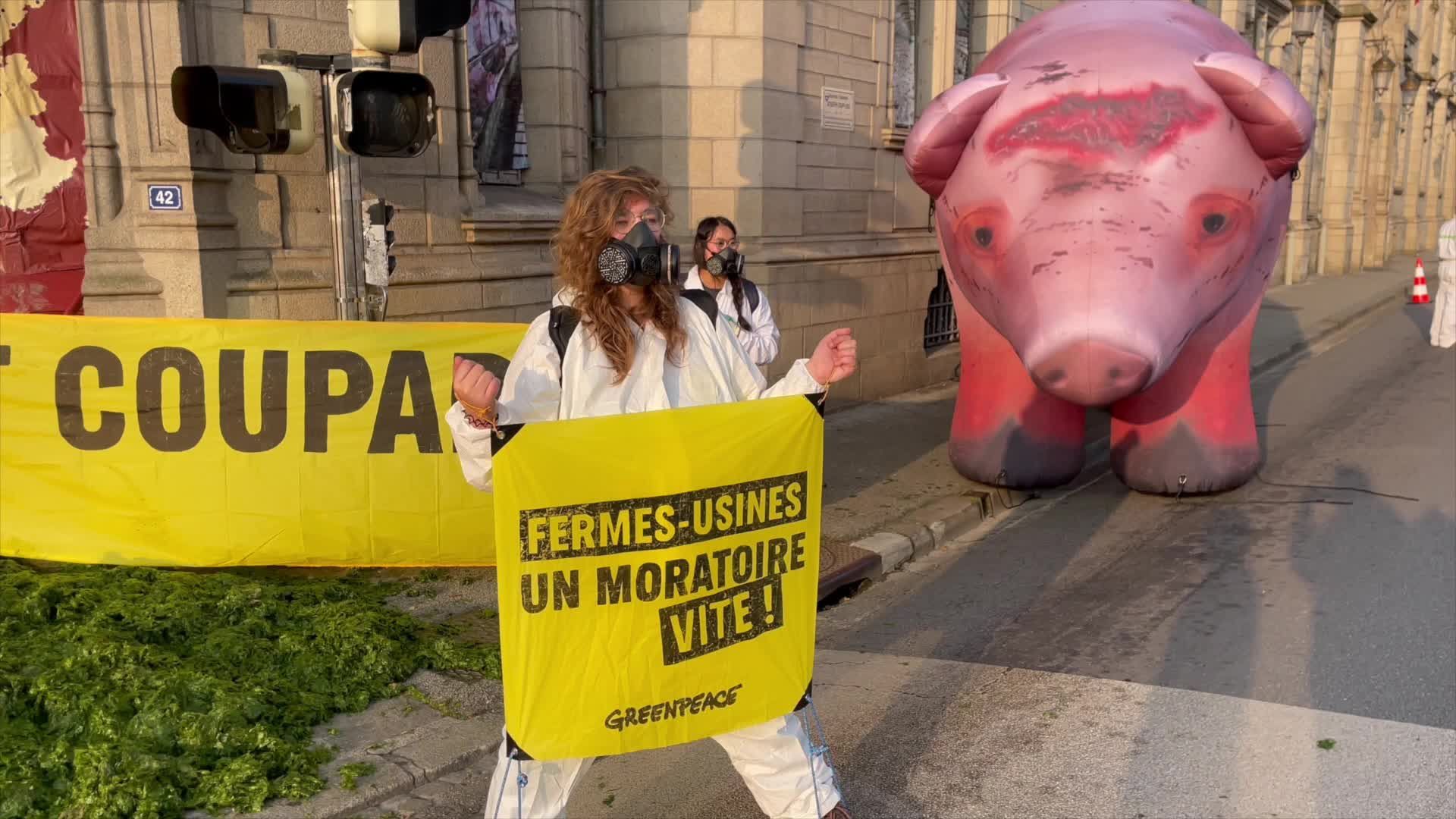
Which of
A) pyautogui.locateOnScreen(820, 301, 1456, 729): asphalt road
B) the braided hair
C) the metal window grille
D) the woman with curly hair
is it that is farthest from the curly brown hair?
the metal window grille

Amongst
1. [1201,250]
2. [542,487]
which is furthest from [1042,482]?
[542,487]

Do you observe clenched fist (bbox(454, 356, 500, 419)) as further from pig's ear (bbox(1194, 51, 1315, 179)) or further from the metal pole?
pig's ear (bbox(1194, 51, 1315, 179))

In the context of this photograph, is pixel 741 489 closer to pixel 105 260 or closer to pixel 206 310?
pixel 206 310

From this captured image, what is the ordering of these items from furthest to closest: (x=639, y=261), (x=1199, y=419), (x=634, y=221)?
(x=1199, y=419) → (x=634, y=221) → (x=639, y=261)

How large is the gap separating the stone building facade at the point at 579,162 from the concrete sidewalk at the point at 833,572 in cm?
130

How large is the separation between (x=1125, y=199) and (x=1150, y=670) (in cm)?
259

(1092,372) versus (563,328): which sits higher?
(563,328)

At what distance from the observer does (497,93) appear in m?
9.03

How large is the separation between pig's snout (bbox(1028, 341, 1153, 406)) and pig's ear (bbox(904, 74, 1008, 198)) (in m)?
1.51

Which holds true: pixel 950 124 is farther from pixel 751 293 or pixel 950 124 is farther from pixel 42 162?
pixel 42 162

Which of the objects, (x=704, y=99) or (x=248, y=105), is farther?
(x=704, y=99)

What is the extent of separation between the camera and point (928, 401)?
38.6 feet

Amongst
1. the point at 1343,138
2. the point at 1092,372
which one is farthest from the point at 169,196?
the point at 1343,138

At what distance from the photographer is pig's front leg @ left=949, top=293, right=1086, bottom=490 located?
7.70m
